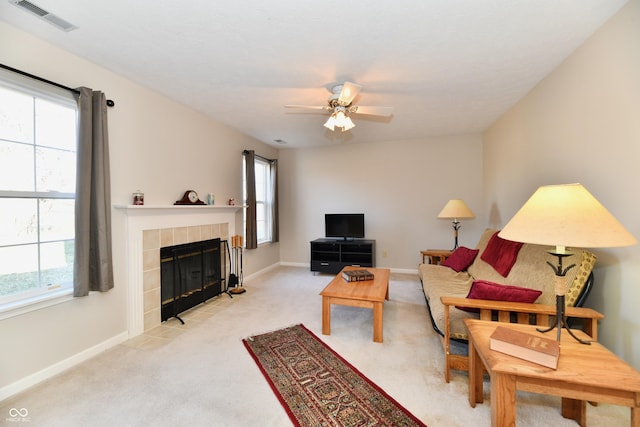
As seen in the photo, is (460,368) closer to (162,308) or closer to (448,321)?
(448,321)

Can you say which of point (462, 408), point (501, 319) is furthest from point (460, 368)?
point (501, 319)

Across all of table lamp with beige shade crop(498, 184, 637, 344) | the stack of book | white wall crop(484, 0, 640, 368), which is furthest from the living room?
the stack of book

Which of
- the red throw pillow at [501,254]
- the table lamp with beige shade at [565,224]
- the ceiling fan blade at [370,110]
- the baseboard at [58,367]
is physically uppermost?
the ceiling fan blade at [370,110]

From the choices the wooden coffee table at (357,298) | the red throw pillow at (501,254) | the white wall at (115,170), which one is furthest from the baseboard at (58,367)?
the red throw pillow at (501,254)

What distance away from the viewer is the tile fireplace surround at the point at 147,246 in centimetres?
257

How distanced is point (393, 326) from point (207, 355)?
1761 millimetres

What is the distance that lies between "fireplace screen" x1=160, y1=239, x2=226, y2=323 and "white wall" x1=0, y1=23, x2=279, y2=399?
45 cm

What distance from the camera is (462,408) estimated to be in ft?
5.29

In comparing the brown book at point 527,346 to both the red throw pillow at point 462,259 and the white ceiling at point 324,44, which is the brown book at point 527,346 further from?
the red throw pillow at point 462,259

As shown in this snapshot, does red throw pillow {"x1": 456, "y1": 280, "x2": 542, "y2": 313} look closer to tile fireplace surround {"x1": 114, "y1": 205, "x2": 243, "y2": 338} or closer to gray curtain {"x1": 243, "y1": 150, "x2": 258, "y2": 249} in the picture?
tile fireplace surround {"x1": 114, "y1": 205, "x2": 243, "y2": 338}

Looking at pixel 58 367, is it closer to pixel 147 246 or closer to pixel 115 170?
pixel 147 246

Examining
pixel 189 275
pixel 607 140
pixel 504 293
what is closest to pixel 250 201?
pixel 189 275

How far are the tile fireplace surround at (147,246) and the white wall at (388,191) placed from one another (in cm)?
265

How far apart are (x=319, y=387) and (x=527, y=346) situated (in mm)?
1267
